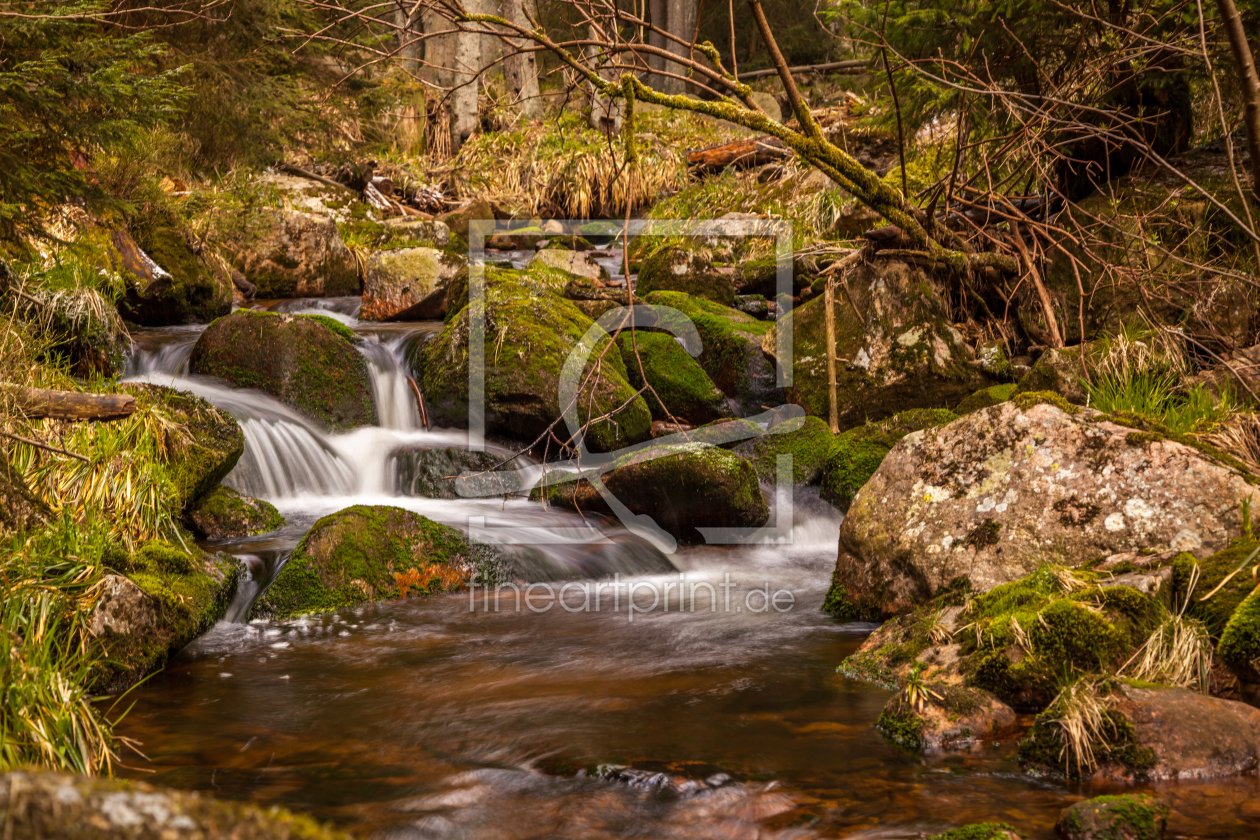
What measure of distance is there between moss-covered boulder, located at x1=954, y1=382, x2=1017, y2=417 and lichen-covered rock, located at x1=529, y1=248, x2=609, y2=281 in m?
6.78

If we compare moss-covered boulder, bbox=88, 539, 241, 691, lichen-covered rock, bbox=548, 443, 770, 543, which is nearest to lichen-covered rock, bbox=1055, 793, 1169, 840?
moss-covered boulder, bbox=88, 539, 241, 691

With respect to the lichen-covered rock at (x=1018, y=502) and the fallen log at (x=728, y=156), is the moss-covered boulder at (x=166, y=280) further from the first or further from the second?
the fallen log at (x=728, y=156)

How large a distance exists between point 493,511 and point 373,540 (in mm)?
1730

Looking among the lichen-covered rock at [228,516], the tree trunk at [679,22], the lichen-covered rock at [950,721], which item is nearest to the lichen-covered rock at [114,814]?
the lichen-covered rock at [950,721]

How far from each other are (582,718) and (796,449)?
4.76m

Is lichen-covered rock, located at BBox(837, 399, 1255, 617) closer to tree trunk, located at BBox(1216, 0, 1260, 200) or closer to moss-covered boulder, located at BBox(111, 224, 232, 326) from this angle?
tree trunk, located at BBox(1216, 0, 1260, 200)

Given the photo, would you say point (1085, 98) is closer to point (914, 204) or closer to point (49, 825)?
point (914, 204)

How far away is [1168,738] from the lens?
314 cm

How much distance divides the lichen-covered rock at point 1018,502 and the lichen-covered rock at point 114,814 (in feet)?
13.5

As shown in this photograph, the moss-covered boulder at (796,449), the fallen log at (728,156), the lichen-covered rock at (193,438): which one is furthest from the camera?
the fallen log at (728,156)

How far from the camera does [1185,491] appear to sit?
4.43 meters

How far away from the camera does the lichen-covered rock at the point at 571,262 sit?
1336cm

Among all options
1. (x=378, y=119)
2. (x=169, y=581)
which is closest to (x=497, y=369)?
(x=169, y=581)

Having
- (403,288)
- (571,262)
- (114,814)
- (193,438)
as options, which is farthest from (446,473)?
(114,814)
